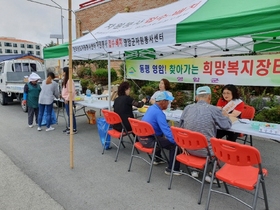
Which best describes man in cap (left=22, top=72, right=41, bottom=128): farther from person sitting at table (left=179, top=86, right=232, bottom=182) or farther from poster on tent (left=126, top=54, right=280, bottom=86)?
person sitting at table (left=179, top=86, right=232, bottom=182)

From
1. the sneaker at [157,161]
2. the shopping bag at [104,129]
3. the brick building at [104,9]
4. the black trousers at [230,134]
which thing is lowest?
the sneaker at [157,161]

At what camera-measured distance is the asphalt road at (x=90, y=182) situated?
9.02ft

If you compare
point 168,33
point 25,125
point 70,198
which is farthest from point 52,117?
point 168,33

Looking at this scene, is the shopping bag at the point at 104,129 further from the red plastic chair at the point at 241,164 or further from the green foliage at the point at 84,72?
the green foliage at the point at 84,72

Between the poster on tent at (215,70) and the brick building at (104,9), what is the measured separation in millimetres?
7451

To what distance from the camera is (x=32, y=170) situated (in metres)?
3.69

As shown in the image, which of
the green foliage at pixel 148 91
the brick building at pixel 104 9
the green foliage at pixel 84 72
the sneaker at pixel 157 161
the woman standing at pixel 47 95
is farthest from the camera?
the green foliage at pixel 84 72

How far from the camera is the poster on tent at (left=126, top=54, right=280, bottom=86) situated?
173 inches

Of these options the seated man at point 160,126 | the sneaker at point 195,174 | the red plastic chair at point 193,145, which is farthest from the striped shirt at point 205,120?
the sneaker at point 195,174

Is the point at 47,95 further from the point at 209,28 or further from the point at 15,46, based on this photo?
the point at 15,46

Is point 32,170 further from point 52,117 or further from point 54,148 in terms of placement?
point 52,117

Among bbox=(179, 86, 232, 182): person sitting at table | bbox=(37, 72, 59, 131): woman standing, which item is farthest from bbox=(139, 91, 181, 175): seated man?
bbox=(37, 72, 59, 131): woman standing

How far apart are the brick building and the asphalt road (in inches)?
416

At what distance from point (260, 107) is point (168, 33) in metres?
4.78
